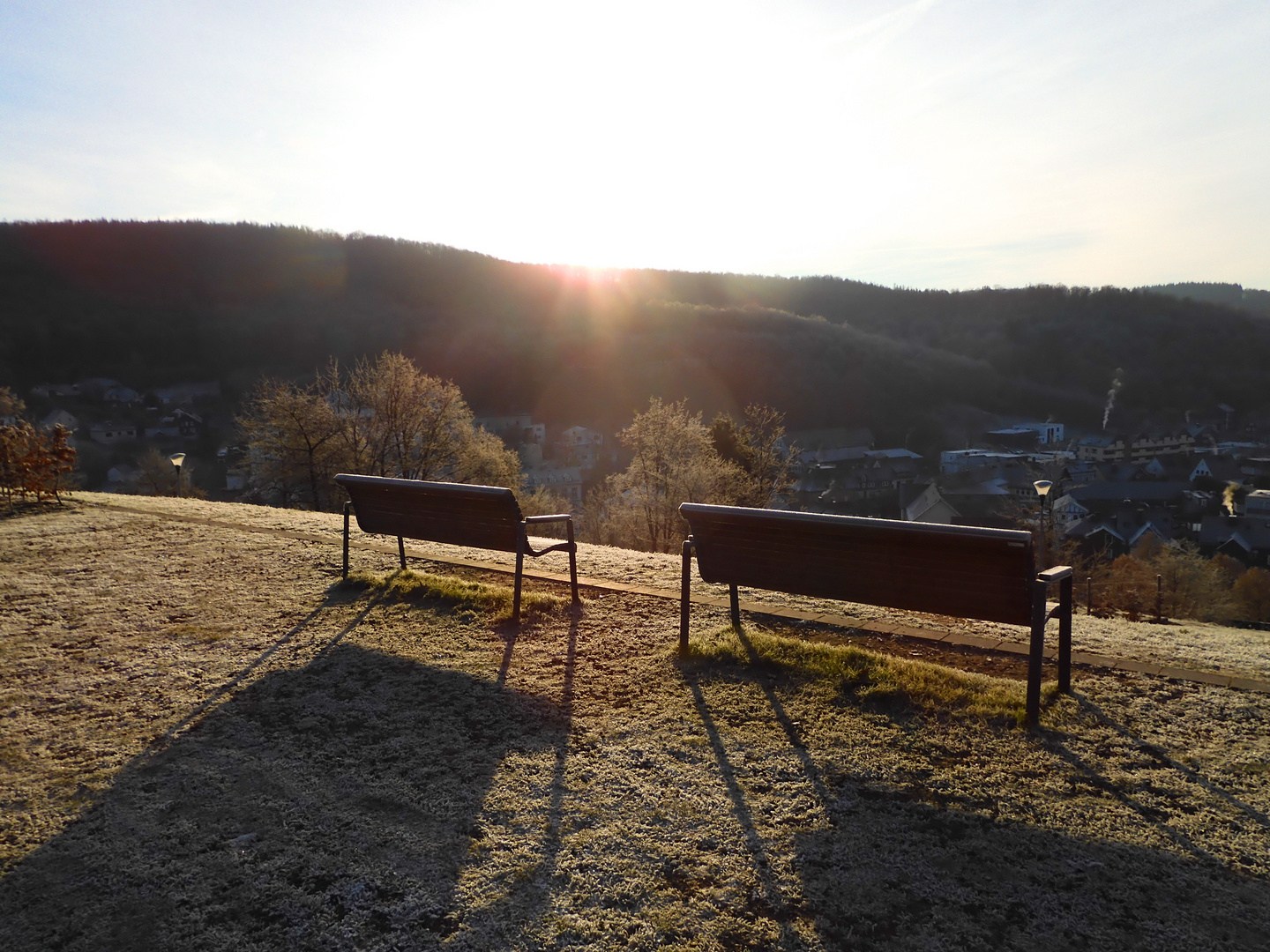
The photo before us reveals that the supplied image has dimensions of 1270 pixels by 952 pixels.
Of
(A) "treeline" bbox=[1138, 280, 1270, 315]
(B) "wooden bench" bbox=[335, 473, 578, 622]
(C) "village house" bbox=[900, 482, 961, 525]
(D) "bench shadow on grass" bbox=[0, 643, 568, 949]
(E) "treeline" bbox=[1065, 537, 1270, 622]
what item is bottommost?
(E) "treeline" bbox=[1065, 537, 1270, 622]

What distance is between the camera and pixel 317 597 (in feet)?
18.8

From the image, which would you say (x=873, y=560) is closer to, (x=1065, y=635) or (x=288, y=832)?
(x=1065, y=635)

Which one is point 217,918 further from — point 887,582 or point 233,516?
point 233,516

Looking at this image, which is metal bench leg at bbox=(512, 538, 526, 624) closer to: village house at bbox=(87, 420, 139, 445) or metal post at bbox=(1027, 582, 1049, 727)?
metal post at bbox=(1027, 582, 1049, 727)

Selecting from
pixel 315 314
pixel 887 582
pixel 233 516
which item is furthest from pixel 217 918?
pixel 315 314

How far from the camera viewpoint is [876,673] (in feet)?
12.7

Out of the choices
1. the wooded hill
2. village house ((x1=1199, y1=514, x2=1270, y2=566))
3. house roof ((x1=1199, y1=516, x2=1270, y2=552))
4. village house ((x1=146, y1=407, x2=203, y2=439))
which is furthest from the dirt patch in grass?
the wooded hill

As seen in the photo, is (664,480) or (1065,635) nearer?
(1065,635)

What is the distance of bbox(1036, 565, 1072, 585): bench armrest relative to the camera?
325 cm

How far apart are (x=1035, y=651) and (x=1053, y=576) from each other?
402 mm

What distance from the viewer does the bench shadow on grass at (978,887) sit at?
200 cm

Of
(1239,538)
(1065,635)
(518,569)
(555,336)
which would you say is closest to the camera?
(1065,635)

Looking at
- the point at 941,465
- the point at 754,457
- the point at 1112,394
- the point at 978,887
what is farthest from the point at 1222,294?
the point at 978,887

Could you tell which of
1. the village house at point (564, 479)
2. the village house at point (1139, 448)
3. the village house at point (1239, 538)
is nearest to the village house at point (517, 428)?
the village house at point (564, 479)
